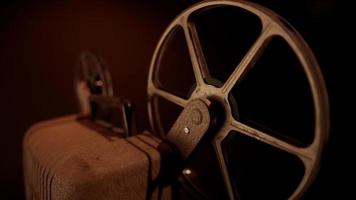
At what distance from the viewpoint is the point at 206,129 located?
67 cm

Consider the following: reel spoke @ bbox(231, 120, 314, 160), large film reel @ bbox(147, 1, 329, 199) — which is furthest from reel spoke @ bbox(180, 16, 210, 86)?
Answer: reel spoke @ bbox(231, 120, 314, 160)

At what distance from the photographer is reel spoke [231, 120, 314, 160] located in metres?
0.54

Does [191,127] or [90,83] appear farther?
[90,83]

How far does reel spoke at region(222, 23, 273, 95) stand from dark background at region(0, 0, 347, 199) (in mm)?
390

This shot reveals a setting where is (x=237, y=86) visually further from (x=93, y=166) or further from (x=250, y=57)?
(x=93, y=166)

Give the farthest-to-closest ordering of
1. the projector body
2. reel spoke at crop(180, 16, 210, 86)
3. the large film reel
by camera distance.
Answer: reel spoke at crop(180, 16, 210, 86) < the projector body < the large film reel

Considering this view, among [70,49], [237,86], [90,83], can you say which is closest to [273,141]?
[237,86]

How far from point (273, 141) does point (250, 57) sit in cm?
16

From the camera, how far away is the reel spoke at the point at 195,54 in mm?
724

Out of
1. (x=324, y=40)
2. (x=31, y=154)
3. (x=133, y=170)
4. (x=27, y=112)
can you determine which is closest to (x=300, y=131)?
(x=324, y=40)

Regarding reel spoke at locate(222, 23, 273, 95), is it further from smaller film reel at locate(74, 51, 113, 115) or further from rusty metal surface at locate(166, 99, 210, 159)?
smaller film reel at locate(74, 51, 113, 115)

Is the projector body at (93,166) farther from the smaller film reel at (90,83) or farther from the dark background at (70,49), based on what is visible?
the dark background at (70,49)

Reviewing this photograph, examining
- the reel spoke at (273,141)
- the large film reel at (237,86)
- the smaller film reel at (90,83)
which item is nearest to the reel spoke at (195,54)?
the large film reel at (237,86)

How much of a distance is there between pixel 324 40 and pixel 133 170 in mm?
640
